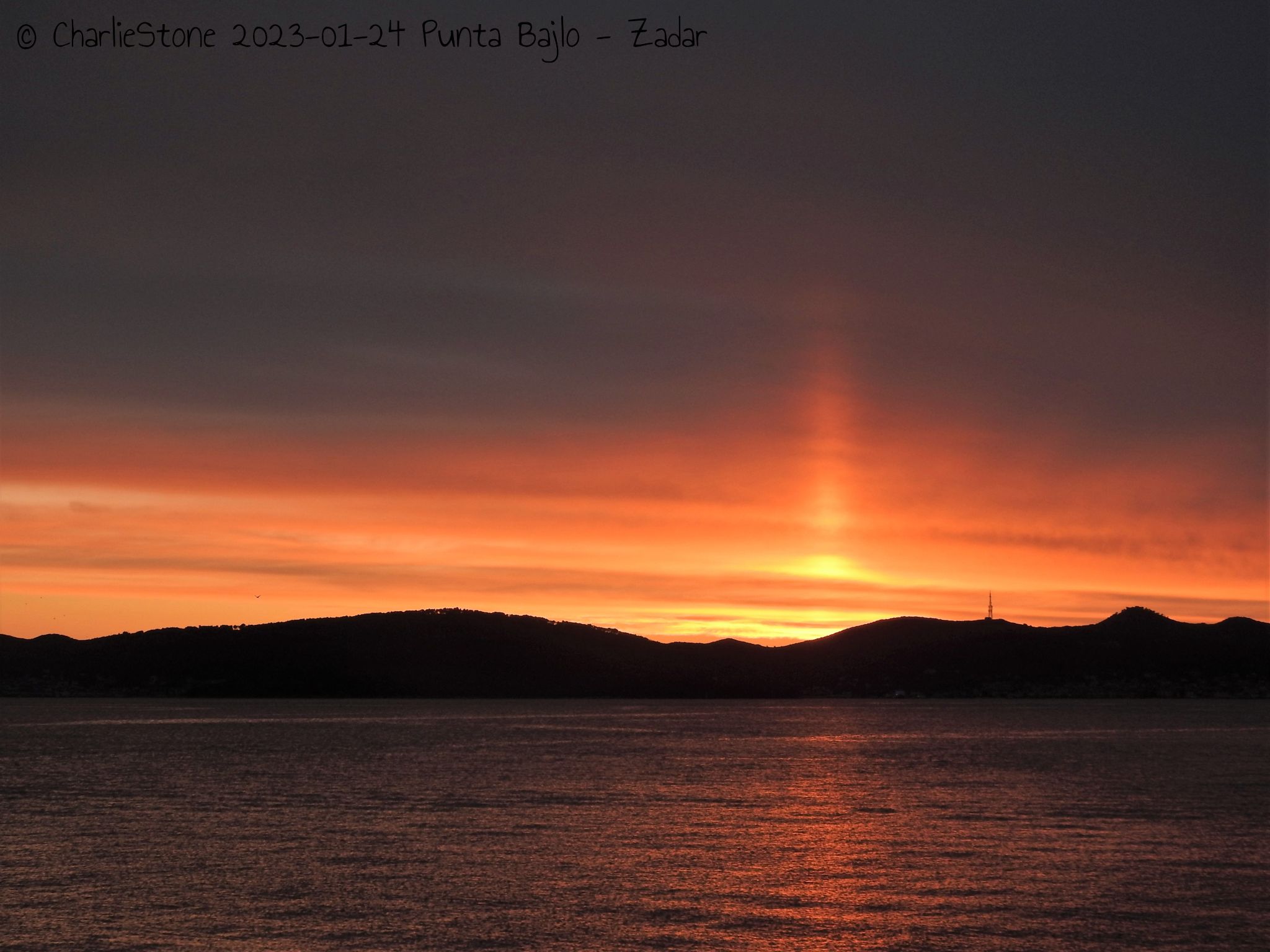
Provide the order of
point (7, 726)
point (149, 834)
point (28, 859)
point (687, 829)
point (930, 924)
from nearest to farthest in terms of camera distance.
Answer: point (930, 924)
point (28, 859)
point (149, 834)
point (687, 829)
point (7, 726)

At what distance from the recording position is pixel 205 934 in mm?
28672

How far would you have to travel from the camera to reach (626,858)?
138ft

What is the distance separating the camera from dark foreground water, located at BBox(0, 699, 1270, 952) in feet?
97.5

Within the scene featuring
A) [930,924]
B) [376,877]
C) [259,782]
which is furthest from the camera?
[259,782]

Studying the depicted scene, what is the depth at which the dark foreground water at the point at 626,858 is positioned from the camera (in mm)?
29703

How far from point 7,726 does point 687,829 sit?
17123 centimetres

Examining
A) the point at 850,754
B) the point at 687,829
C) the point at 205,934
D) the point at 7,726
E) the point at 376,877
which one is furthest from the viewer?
the point at 7,726

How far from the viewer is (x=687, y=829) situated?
51.4m

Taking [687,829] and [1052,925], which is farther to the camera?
[687,829]

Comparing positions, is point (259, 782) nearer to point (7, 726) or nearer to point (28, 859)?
point (28, 859)

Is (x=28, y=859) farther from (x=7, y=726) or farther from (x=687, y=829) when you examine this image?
(x=7, y=726)

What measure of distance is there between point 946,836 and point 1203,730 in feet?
556

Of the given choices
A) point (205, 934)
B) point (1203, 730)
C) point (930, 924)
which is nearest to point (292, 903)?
point (205, 934)

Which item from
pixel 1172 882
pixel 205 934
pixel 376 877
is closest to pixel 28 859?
pixel 376 877
